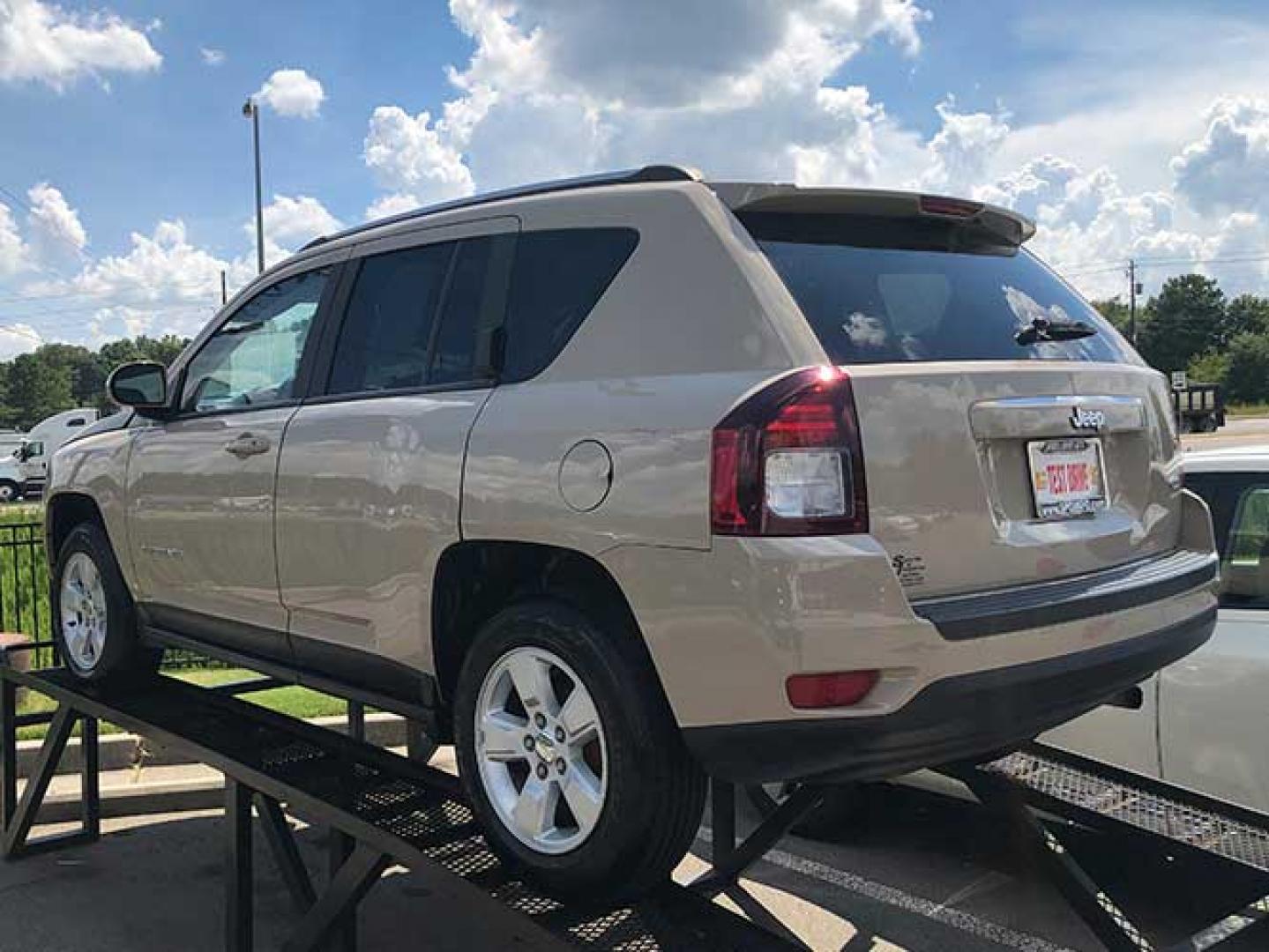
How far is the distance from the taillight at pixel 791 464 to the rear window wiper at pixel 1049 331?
30.5 inches

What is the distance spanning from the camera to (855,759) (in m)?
2.50

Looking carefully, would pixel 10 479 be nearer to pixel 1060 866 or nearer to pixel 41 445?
pixel 41 445

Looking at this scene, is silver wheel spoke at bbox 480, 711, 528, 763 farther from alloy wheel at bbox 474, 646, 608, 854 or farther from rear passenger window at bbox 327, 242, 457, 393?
rear passenger window at bbox 327, 242, 457, 393

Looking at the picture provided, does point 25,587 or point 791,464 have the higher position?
point 791,464

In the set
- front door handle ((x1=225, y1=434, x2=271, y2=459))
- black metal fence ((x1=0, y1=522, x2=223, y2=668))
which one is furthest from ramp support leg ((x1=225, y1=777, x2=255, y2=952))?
black metal fence ((x1=0, y1=522, x2=223, y2=668))

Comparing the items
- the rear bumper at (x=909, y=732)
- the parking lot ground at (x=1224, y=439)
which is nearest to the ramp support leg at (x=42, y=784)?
the rear bumper at (x=909, y=732)

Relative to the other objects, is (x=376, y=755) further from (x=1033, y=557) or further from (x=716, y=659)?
(x=1033, y=557)

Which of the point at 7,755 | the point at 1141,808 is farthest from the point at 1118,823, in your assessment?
the point at 7,755

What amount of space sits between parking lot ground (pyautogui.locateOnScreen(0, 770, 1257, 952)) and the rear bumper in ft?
4.29

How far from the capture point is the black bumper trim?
8.20 feet

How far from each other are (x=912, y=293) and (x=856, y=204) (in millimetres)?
269

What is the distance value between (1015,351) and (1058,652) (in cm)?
76

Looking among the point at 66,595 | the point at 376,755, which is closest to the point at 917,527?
the point at 376,755

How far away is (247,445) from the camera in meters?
3.94
